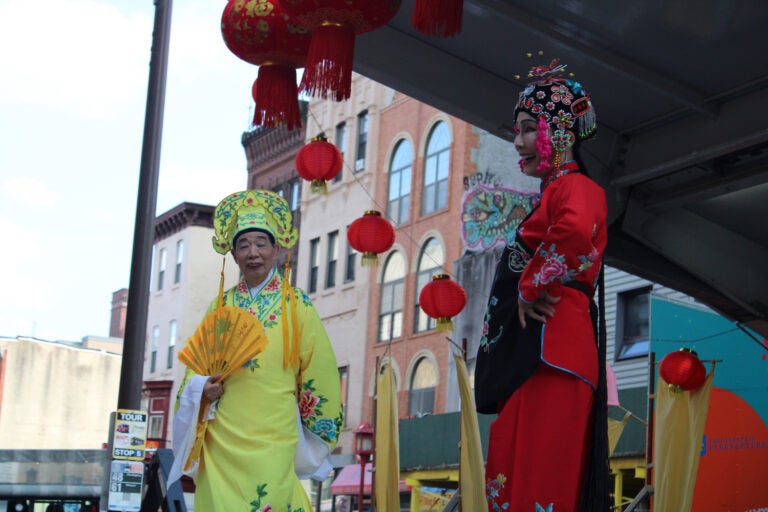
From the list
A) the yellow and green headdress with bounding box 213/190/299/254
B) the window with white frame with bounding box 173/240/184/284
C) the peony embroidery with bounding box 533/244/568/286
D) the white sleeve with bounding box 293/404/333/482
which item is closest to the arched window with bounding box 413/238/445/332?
the window with white frame with bounding box 173/240/184/284

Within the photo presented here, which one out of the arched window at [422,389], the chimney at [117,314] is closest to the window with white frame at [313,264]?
the arched window at [422,389]

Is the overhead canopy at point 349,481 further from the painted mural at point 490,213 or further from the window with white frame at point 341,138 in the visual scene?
the window with white frame at point 341,138

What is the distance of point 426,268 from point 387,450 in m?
15.7

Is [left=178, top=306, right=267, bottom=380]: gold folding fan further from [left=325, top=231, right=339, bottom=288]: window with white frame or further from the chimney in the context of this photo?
the chimney

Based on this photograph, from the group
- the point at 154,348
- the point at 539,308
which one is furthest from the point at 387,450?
the point at 154,348

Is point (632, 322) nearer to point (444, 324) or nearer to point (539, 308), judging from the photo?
point (444, 324)

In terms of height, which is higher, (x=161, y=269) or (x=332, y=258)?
(x=161, y=269)

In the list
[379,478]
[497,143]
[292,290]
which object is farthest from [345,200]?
[292,290]

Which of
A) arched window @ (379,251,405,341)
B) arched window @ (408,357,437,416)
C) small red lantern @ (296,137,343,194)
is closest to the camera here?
small red lantern @ (296,137,343,194)

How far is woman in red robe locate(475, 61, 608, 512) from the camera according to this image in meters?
4.21

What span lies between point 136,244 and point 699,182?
5.56 m

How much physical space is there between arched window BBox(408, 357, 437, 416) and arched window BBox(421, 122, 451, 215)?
398cm

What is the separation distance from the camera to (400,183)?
106 feet

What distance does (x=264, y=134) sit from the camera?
41.2 meters
